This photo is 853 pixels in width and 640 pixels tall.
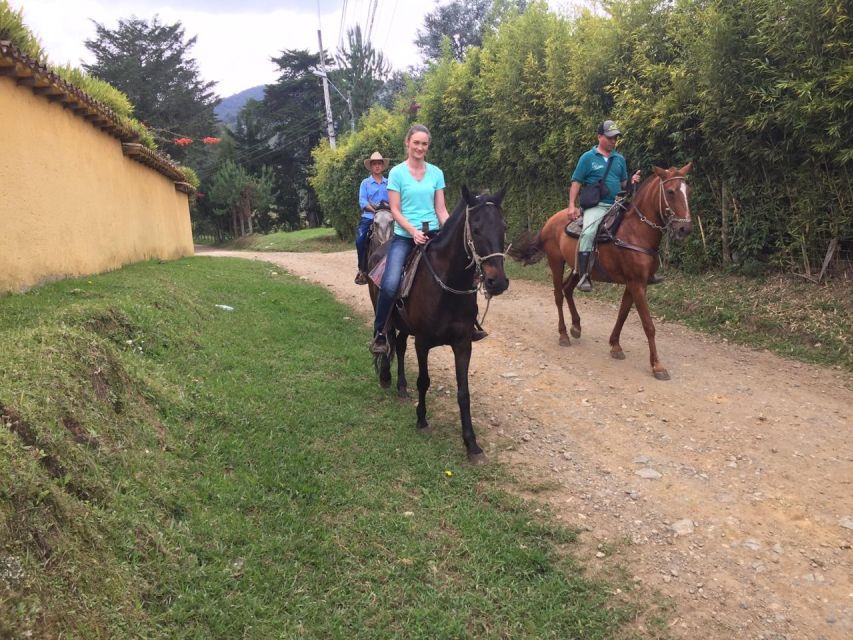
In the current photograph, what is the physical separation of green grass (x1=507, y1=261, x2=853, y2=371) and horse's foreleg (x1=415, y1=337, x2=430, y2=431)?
4.60 m

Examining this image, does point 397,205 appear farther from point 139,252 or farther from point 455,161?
point 455,161

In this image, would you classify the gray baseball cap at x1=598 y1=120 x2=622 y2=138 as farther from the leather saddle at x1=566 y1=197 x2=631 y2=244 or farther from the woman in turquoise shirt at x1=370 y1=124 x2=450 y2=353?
the woman in turquoise shirt at x1=370 y1=124 x2=450 y2=353

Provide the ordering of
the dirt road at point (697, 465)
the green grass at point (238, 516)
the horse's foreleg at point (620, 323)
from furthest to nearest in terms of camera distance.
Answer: the horse's foreleg at point (620, 323), the dirt road at point (697, 465), the green grass at point (238, 516)

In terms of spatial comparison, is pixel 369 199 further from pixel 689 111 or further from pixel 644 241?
pixel 689 111

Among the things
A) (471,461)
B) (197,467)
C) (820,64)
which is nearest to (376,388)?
(471,461)

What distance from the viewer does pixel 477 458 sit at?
4.16 m

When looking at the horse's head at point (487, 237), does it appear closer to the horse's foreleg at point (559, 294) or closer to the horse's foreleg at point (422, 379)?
the horse's foreleg at point (422, 379)

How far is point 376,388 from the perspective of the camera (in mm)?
5695

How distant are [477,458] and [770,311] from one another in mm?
5334

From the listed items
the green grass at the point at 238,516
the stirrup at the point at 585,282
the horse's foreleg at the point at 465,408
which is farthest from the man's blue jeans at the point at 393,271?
the stirrup at the point at 585,282

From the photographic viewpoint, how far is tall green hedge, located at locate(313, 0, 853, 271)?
21.3ft

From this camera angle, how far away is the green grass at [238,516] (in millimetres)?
2369

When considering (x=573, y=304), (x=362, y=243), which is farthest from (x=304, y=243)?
(x=573, y=304)

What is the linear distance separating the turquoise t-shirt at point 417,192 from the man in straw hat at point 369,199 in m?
2.35
